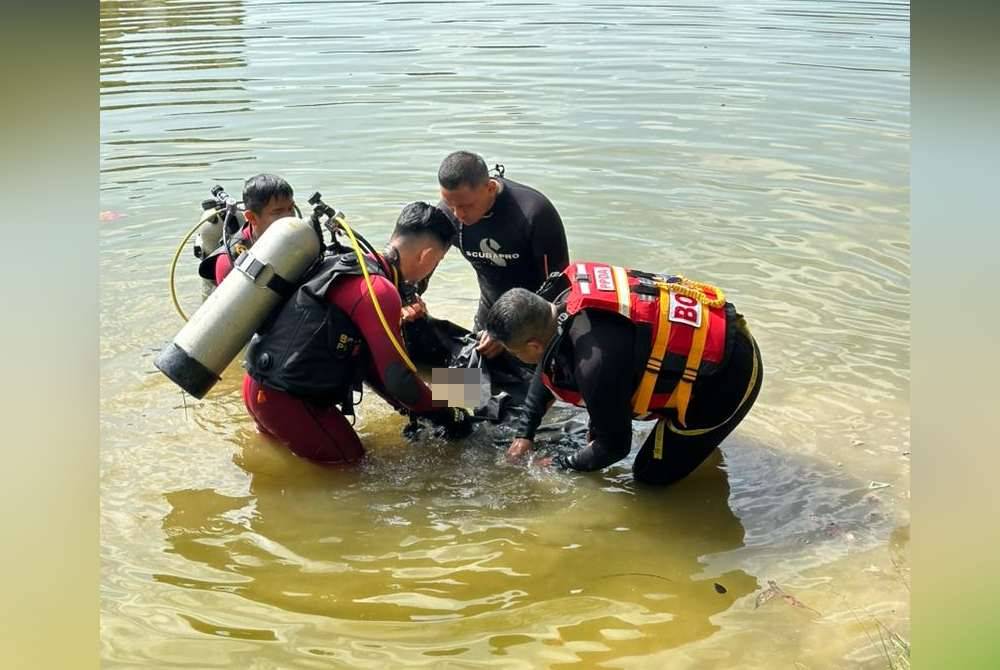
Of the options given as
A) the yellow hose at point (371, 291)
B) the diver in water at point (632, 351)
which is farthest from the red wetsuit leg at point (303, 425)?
the diver in water at point (632, 351)

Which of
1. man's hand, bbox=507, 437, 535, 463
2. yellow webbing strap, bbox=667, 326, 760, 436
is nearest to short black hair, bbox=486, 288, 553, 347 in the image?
man's hand, bbox=507, 437, 535, 463

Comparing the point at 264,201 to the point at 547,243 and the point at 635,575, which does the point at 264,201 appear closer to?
the point at 547,243

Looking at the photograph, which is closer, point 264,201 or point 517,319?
point 517,319

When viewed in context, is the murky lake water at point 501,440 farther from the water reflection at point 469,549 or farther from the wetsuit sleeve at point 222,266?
the wetsuit sleeve at point 222,266

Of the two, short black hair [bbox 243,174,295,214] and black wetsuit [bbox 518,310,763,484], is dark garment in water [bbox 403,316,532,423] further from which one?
short black hair [bbox 243,174,295,214]

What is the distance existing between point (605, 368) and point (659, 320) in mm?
304

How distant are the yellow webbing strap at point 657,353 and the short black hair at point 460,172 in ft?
3.85

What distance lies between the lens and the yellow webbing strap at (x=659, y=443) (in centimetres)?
434

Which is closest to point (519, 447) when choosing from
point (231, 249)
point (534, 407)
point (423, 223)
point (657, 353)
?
point (534, 407)

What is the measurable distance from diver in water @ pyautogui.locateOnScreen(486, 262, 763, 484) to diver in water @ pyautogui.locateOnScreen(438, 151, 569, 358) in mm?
848

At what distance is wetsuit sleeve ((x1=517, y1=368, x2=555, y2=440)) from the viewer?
439 cm

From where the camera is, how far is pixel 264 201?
482cm
